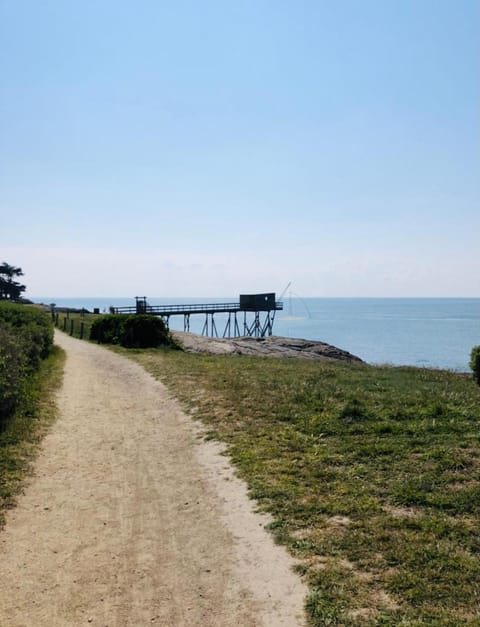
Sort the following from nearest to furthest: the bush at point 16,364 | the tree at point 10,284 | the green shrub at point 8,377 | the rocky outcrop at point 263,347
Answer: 1. the green shrub at point 8,377
2. the bush at point 16,364
3. the rocky outcrop at point 263,347
4. the tree at point 10,284

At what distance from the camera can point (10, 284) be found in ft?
226

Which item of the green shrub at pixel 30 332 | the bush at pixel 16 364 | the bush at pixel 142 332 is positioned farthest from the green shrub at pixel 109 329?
the bush at pixel 16 364

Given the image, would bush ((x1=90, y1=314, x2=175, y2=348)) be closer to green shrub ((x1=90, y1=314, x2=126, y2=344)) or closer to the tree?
green shrub ((x1=90, y1=314, x2=126, y2=344))

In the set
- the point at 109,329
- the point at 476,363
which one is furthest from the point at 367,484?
the point at 109,329

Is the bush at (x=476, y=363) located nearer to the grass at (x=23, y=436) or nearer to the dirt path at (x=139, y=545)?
the dirt path at (x=139, y=545)

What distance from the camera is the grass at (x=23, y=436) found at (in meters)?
7.80

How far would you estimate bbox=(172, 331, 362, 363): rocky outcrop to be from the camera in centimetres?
2834

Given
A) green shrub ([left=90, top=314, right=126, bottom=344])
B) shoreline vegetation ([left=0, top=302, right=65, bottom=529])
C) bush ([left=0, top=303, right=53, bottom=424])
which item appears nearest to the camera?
shoreline vegetation ([left=0, top=302, right=65, bottom=529])

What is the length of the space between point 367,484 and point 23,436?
660 cm

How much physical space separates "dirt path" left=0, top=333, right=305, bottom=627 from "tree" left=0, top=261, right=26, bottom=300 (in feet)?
210

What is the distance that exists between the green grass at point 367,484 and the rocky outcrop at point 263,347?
13458 mm

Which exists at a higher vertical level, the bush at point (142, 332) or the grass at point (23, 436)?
the bush at point (142, 332)

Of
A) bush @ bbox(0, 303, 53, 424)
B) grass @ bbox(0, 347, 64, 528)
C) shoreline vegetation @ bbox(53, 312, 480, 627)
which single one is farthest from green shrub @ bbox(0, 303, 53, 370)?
shoreline vegetation @ bbox(53, 312, 480, 627)

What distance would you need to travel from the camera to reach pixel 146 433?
11016 mm
